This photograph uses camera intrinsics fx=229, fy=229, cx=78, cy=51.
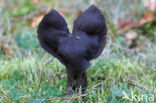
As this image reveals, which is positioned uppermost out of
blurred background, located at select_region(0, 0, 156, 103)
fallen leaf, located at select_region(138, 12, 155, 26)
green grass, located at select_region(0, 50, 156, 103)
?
fallen leaf, located at select_region(138, 12, 155, 26)

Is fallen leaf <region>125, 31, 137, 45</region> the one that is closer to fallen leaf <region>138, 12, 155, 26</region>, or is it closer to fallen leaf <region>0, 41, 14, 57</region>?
fallen leaf <region>138, 12, 155, 26</region>

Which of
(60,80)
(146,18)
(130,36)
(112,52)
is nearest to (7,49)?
(60,80)

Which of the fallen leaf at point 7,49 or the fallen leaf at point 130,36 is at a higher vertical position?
the fallen leaf at point 130,36

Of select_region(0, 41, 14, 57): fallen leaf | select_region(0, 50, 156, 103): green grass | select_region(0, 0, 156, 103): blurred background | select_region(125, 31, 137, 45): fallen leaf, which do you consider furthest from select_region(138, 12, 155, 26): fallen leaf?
select_region(0, 41, 14, 57): fallen leaf

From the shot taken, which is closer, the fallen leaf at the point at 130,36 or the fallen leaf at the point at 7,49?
the fallen leaf at the point at 7,49

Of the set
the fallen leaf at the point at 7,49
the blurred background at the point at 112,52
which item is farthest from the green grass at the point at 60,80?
the fallen leaf at the point at 7,49

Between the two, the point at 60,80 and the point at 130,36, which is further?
the point at 130,36

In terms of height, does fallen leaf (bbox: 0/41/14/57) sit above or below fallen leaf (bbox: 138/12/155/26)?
below

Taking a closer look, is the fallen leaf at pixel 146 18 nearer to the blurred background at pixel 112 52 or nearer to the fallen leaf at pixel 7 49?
the blurred background at pixel 112 52

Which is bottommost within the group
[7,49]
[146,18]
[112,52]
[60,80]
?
[60,80]

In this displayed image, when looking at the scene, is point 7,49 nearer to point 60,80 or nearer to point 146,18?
point 60,80

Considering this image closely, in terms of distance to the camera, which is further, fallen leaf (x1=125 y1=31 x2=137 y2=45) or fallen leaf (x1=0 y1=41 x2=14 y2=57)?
fallen leaf (x1=125 y1=31 x2=137 y2=45)
